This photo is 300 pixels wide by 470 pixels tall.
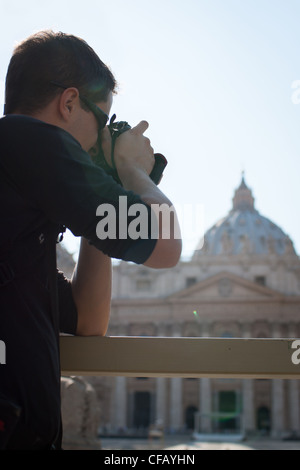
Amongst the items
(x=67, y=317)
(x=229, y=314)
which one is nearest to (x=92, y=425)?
(x=67, y=317)

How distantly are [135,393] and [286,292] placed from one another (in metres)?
11.9

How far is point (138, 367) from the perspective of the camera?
153cm

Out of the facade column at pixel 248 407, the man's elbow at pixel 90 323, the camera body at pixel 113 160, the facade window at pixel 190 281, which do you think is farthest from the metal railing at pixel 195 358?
the facade window at pixel 190 281

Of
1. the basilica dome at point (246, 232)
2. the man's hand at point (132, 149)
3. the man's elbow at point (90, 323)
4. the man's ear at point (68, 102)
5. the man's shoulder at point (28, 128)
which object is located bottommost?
the man's elbow at point (90, 323)

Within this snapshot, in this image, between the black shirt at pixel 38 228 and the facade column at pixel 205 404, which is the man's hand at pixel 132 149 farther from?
the facade column at pixel 205 404

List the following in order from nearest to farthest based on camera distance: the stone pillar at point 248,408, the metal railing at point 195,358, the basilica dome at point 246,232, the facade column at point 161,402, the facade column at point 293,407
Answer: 1. the metal railing at point 195,358
2. the stone pillar at point 248,408
3. the facade column at point 293,407
4. the facade column at point 161,402
5. the basilica dome at point 246,232

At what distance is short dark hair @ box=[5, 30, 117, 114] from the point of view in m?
1.39

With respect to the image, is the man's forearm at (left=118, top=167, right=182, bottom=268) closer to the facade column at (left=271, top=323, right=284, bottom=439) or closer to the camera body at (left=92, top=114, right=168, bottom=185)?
the camera body at (left=92, top=114, right=168, bottom=185)

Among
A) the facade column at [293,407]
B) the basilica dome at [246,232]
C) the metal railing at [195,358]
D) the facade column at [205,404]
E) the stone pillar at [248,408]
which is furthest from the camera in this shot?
the basilica dome at [246,232]

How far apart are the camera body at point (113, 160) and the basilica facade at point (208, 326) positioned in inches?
1602

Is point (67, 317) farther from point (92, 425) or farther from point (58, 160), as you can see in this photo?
point (92, 425)

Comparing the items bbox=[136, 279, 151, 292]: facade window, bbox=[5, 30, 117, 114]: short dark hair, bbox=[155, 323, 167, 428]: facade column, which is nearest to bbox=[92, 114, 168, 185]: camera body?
bbox=[5, 30, 117, 114]: short dark hair

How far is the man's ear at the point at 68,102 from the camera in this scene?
4.58ft

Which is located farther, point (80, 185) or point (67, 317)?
point (67, 317)
